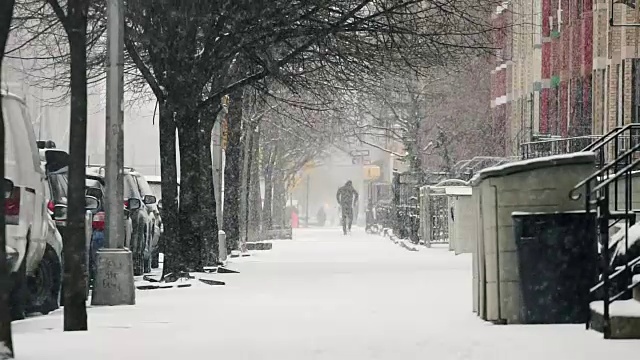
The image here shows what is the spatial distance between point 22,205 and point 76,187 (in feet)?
5.62

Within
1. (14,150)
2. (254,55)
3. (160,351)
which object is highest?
(254,55)

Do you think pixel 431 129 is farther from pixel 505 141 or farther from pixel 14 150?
pixel 14 150

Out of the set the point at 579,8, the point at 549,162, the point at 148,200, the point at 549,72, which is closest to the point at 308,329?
the point at 549,162

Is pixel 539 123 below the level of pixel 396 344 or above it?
above

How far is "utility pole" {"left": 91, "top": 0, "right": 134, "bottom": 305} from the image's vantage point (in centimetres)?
1834

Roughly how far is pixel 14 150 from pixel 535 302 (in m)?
5.23

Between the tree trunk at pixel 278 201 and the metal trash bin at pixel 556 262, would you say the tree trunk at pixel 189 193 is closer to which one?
the metal trash bin at pixel 556 262

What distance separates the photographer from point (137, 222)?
25672 mm

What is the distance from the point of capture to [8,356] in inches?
437

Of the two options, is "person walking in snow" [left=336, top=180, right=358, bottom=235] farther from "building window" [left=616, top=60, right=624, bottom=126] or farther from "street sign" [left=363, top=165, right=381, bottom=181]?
"street sign" [left=363, top=165, right=381, bottom=181]

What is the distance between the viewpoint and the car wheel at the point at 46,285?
17500 mm

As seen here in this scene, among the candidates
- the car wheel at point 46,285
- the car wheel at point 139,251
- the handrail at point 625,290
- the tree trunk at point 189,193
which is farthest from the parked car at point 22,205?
the car wheel at point 139,251

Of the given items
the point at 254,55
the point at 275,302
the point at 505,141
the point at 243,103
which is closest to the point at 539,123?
the point at 505,141

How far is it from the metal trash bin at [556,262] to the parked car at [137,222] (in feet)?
35.2
